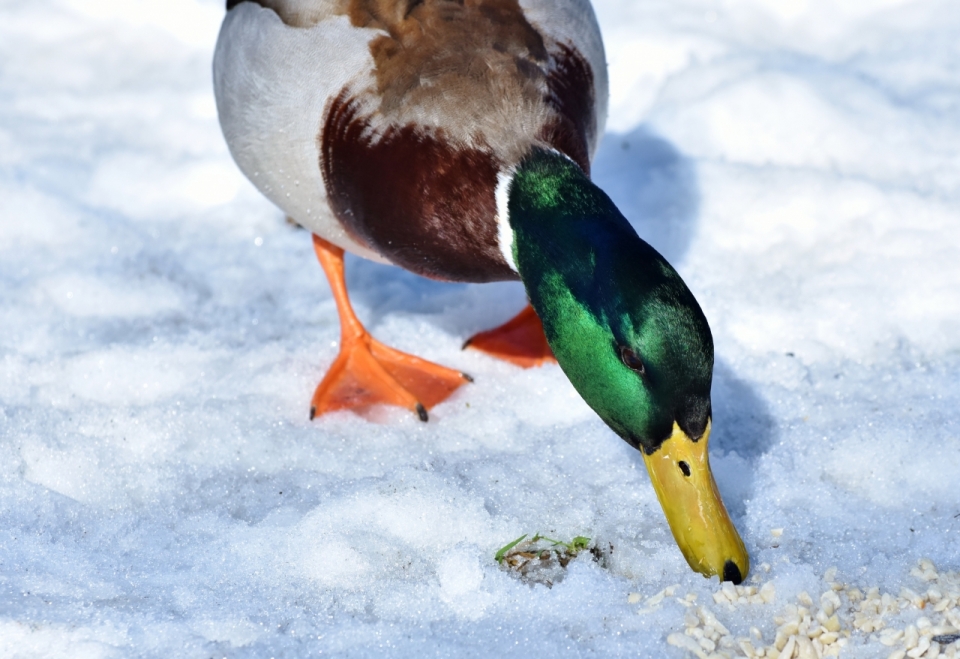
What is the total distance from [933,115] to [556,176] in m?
3.01

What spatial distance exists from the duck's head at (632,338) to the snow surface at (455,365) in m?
0.26

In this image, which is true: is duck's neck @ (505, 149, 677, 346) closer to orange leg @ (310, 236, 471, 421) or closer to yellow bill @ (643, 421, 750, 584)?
yellow bill @ (643, 421, 750, 584)

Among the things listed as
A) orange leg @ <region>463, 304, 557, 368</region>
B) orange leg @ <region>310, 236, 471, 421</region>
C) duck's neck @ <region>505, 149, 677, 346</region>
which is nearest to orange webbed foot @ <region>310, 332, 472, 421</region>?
orange leg @ <region>310, 236, 471, 421</region>

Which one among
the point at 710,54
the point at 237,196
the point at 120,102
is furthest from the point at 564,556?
the point at 120,102

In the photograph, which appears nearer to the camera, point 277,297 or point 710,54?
point 277,297

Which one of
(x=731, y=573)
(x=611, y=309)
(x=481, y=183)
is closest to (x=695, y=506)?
(x=731, y=573)

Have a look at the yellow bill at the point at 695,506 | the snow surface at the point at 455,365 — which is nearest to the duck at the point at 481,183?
the yellow bill at the point at 695,506

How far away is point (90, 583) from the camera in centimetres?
285

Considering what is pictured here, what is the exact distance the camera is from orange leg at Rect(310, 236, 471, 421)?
3895 millimetres

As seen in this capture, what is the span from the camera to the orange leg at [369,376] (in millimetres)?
3895

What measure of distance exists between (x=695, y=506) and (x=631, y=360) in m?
0.39

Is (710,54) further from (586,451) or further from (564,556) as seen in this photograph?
(564,556)

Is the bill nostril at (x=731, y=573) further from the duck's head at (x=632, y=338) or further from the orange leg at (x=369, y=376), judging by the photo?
the orange leg at (x=369, y=376)

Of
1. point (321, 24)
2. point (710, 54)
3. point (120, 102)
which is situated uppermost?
point (321, 24)
